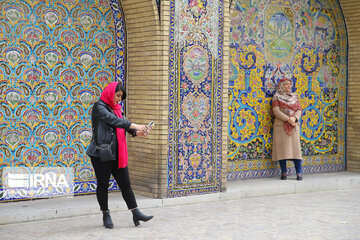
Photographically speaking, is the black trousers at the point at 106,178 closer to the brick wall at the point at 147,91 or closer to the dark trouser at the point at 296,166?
the brick wall at the point at 147,91

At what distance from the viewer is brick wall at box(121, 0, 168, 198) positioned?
26.7 feet

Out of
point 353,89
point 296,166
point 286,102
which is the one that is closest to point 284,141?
point 296,166

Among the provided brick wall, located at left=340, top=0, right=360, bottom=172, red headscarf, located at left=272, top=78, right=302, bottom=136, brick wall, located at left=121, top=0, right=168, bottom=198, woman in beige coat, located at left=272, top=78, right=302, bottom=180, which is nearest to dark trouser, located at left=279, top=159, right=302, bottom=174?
woman in beige coat, located at left=272, top=78, right=302, bottom=180

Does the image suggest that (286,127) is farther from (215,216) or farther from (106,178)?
(106,178)

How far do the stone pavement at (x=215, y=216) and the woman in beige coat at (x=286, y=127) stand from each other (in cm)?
54

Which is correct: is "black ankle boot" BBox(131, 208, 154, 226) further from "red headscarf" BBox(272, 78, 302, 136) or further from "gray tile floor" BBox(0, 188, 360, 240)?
"red headscarf" BBox(272, 78, 302, 136)

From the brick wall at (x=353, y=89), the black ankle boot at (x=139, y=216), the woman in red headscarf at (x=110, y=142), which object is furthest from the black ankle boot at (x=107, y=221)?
the brick wall at (x=353, y=89)

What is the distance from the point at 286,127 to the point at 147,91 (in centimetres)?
261

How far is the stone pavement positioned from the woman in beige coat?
1.79 ft

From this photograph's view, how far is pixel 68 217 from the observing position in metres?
7.41

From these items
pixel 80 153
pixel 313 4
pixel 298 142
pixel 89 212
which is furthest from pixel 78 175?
pixel 313 4

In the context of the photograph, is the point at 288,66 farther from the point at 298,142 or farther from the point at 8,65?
the point at 8,65

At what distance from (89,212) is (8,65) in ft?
6.60

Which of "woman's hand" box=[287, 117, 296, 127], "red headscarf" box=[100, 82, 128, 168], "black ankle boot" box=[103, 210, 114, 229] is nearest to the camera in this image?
"red headscarf" box=[100, 82, 128, 168]
